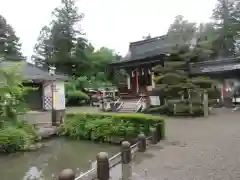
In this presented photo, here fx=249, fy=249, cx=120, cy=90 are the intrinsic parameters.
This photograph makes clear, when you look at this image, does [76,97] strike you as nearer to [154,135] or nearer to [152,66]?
[152,66]

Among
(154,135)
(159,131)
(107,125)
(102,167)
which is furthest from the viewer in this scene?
(107,125)

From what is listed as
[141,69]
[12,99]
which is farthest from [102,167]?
[141,69]

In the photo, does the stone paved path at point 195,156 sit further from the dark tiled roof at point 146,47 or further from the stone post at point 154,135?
the dark tiled roof at point 146,47

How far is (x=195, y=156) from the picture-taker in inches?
281

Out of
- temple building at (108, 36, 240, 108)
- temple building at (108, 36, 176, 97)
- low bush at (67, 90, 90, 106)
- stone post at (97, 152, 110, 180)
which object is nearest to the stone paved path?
stone post at (97, 152, 110, 180)

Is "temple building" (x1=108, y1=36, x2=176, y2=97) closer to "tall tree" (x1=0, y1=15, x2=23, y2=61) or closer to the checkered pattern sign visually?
the checkered pattern sign

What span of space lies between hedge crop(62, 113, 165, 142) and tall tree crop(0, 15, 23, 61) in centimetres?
2951

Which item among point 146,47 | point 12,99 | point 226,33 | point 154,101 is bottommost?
point 154,101

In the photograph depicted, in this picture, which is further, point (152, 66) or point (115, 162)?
point (152, 66)

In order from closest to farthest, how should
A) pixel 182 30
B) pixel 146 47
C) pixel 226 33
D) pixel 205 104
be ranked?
1. pixel 205 104
2. pixel 182 30
3. pixel 146 47
4. pixel 226 33

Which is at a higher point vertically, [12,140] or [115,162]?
[12,140]

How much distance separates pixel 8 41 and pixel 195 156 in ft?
124

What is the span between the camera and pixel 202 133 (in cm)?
1018

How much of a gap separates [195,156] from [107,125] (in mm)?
4293
